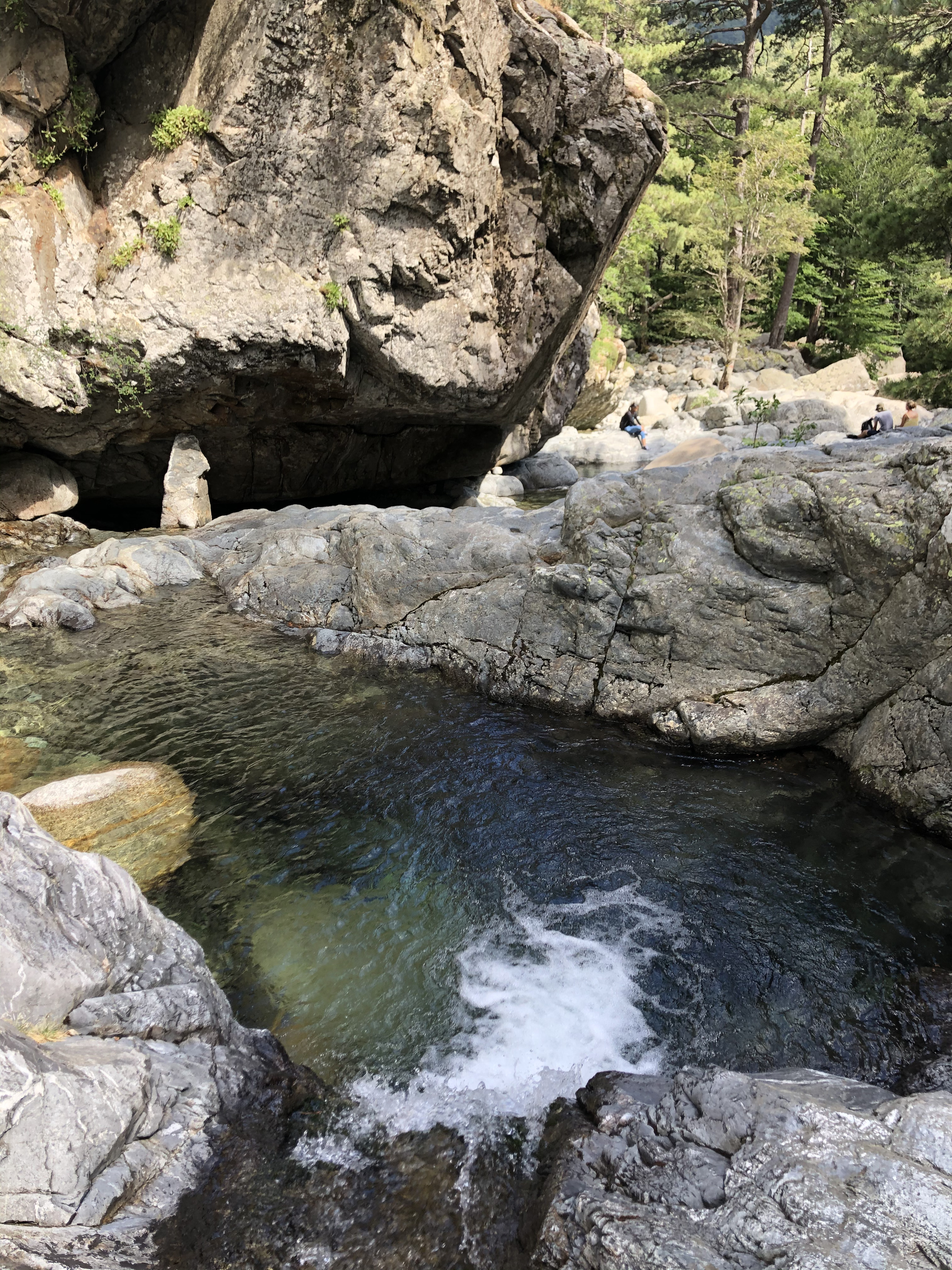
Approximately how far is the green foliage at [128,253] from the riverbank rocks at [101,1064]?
42.9 feet

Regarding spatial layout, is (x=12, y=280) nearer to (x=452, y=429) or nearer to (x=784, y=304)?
(x=452, y=429)

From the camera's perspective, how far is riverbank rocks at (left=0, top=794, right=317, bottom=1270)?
3129 millimetres

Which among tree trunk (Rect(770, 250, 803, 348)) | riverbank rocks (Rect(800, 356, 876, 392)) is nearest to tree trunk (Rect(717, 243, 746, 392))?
tree trunk (Rect(770, 250, 803, 348))

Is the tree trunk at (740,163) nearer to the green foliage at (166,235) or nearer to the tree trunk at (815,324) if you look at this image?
the tree trunk at (815,324)

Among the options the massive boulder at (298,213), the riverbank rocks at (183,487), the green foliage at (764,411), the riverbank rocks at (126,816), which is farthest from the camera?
the green foliage at (764,411)

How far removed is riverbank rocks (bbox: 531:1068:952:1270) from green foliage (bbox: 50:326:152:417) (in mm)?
14783

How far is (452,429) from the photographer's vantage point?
21.2 metres

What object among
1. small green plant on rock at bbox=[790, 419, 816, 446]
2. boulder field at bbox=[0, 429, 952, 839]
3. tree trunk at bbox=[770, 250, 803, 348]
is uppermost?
tree trunk at bbox=[770, 250, 803, 348]

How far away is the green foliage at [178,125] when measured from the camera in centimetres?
1341

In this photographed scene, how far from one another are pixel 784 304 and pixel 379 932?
1568 inches

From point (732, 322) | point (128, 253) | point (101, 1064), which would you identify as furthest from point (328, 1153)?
point (732, 322)

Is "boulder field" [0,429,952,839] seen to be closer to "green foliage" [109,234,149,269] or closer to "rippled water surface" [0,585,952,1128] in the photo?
"rippled water surface" [0,585,952,1128]

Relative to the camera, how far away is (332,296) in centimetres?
1475

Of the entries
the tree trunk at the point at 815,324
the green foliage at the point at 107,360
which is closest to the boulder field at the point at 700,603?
the green foliage at the point at 107,360
